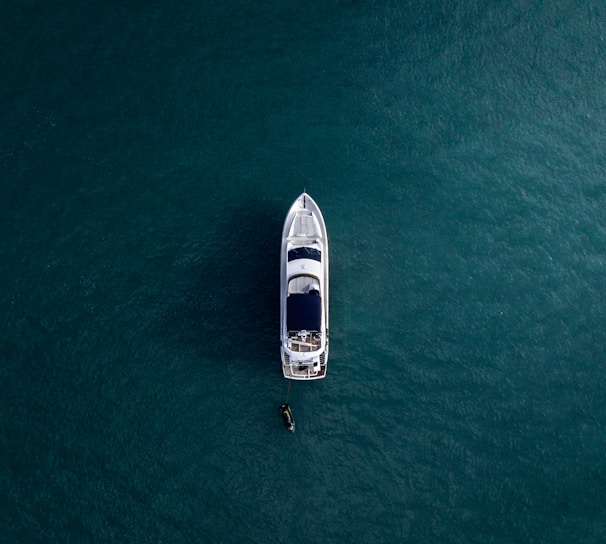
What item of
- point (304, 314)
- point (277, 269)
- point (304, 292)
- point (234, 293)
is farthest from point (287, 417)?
point (277, 269)

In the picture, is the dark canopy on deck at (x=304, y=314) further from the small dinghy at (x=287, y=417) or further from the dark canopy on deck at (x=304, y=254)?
the small dinghy at (x=287, y=417)

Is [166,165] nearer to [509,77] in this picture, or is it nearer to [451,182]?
[451,182]

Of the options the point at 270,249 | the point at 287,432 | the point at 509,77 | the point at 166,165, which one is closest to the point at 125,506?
the point at 287,432

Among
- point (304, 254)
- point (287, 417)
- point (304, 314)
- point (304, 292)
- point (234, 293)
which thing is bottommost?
point (287, 417)

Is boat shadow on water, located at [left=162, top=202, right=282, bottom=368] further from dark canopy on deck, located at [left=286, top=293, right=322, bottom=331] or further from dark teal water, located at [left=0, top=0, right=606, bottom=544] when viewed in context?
dark canopy on deck, located at [left=286, top=293, right=322, bottom=331]

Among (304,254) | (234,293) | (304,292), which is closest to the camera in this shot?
(304,292)

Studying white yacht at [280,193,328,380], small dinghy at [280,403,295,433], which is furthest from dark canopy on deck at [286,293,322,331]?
small dinghy at [280,403,295,433]

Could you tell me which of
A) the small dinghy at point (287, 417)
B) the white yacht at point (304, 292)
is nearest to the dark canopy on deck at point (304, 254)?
the white yacht at point (304, 292)

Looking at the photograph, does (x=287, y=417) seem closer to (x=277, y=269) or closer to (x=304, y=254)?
(x=277, y=269)
